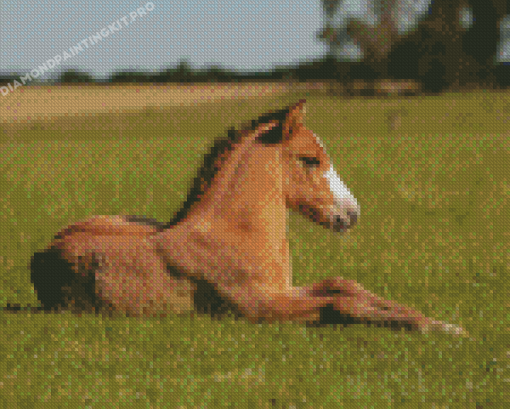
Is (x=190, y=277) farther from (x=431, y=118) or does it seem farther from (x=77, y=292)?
(x=431, y=118)

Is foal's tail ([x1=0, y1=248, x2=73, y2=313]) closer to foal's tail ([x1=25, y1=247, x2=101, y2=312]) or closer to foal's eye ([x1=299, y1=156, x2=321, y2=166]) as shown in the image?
foal's tail ([x1=25, y1=247, x2=101, y2=312])

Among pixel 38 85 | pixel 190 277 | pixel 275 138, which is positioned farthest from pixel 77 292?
pixel 38 85

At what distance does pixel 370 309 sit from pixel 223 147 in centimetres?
202

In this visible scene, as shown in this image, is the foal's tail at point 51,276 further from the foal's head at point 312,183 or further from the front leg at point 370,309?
the front leg at point 370,309

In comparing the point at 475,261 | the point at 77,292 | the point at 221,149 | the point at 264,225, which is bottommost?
the point at 475,261

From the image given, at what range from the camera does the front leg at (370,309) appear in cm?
773

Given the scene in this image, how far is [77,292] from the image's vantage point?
8.20m

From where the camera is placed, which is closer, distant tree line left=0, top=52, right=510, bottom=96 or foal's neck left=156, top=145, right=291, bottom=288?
foal's neck left=156, top=145, right=291, bottom=288

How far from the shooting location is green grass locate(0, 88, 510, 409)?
254 inches

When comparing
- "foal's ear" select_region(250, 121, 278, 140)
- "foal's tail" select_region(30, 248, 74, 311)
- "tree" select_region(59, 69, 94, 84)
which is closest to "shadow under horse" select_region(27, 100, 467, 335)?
"foal's ear" select_region(250, 121, 278, 140)

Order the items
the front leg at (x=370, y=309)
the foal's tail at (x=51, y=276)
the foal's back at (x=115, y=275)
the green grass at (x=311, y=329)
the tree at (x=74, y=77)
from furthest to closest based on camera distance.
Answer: the tree at (x=74, y=77)
the foal's tail at (x=51, y=276)
the foal's back at (x=115, y=275)
the front leg at (x=370, y=309)
the green grass at (x=311, y=329)

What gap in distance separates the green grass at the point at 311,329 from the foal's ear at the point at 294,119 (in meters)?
1.76

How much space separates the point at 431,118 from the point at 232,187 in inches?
1826

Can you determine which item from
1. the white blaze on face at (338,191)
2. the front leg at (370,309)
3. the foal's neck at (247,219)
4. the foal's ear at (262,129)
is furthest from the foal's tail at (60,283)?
the white blaze on face at (338,191)
